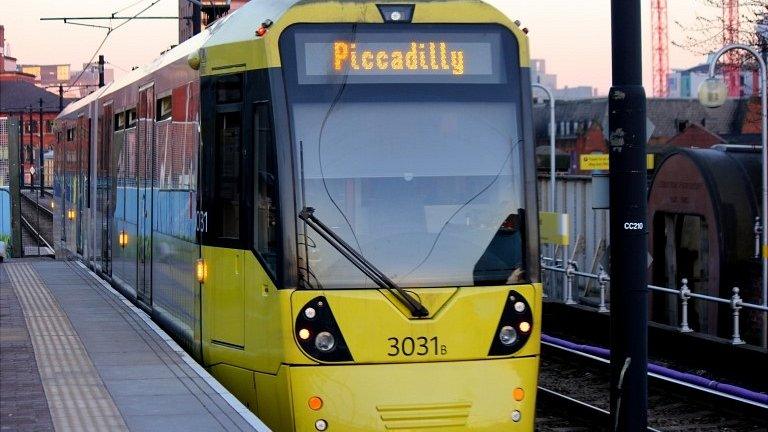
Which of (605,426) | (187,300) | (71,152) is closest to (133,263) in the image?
(187,300)

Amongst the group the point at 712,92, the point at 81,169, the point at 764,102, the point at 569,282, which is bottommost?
the point at 569,282

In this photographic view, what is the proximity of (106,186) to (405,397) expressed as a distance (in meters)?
12.0

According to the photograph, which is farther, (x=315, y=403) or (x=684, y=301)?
(x=684, y=301)

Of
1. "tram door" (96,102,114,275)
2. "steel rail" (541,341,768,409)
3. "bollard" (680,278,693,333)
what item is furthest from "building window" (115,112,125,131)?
"bollard" (680,278,693,333)

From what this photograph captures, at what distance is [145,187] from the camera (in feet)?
48.8

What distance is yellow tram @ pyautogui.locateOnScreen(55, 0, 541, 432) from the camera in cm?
888

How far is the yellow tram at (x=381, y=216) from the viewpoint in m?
8.88

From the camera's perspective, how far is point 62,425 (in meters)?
8.73

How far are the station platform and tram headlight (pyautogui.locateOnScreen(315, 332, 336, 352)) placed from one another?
0.66 m

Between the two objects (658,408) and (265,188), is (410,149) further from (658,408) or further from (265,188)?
(658,408)

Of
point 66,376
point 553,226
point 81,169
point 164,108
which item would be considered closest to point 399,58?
point 553,226

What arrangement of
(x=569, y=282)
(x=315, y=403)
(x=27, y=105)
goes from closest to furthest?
(x=315, y=403), (x=569, y=282), (x=27, y=105)

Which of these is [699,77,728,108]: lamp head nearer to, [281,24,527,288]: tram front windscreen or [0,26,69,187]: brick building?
[281,24,527,288]: tram front windscreen

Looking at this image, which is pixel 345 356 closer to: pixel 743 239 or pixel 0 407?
pixel 0 407
